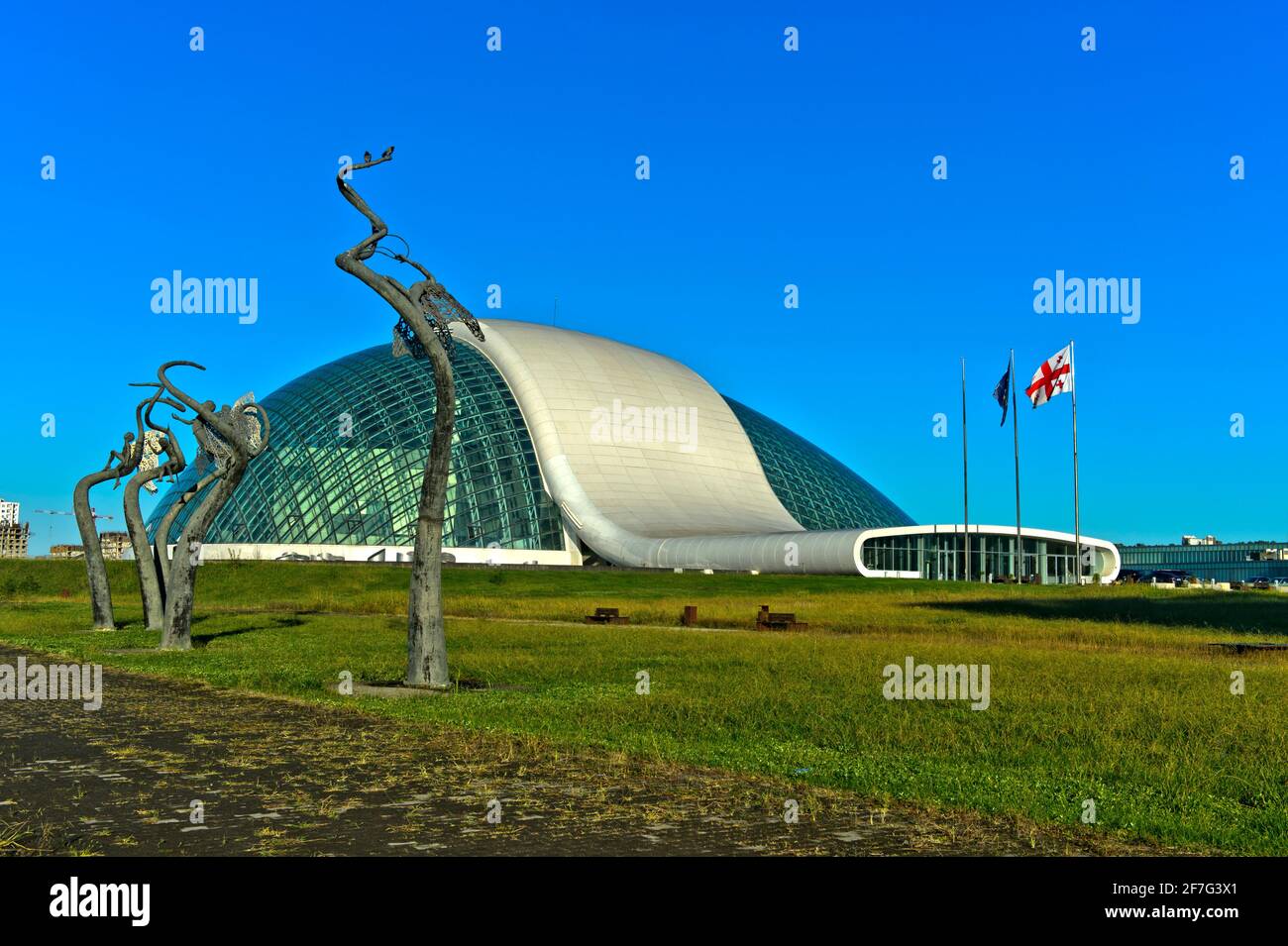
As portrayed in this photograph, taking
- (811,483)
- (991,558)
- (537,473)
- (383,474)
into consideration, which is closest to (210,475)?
(383,474)

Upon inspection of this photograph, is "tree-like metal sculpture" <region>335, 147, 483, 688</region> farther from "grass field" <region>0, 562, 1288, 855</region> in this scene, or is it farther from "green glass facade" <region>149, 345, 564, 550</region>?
"green glass facade" <region>149, 345, 564, 550</region>

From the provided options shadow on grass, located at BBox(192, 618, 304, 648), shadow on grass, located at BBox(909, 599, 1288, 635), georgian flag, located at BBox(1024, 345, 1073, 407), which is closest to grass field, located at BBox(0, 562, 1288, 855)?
shadow on grass, located at BBox(192, 618, 304, 648)

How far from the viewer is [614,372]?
3036 inches

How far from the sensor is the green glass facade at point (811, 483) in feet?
255

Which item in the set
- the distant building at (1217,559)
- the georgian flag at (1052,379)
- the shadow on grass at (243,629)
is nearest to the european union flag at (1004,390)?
the georgian flag at (1052,379)

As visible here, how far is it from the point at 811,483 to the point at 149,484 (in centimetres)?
5661

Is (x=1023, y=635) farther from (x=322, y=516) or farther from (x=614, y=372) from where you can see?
(x=614, y=372)

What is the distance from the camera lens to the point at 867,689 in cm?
1562

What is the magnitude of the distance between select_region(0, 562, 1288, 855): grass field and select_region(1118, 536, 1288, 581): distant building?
481 ft

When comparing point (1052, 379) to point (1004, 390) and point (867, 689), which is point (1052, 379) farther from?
point (867, 689)

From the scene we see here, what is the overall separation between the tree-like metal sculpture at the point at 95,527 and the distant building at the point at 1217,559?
15715 cm
